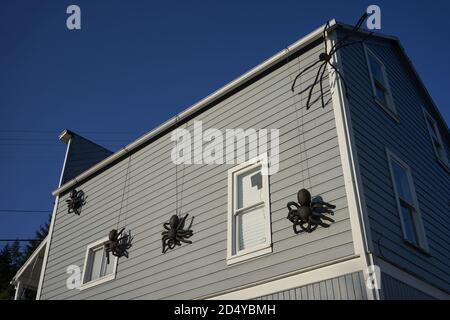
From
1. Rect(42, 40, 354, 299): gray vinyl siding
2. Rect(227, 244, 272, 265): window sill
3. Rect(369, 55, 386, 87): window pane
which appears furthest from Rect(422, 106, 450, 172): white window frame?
Rect(227, 244, 272, 265): window sill

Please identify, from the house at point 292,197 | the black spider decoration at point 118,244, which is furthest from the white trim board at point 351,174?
the black spider decoration at point 118,244

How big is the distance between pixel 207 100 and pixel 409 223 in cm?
473

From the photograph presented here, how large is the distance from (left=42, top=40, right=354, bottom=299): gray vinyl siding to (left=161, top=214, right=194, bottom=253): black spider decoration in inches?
6.1

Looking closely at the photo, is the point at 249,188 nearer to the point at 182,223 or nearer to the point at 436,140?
the point at 182,223

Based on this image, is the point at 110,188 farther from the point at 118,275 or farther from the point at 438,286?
the point at 438,286

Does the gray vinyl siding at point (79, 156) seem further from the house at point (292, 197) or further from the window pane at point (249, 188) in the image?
the window pane at point (249, 188)

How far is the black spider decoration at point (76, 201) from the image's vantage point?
11758mm

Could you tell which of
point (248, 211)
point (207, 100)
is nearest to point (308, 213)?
point (248, 211)

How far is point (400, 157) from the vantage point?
27.4ft

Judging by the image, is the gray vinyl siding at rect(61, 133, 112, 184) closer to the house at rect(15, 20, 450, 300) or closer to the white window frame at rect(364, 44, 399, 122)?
the house at rect(15, 20, 450, 300)

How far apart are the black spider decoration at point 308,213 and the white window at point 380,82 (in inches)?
122

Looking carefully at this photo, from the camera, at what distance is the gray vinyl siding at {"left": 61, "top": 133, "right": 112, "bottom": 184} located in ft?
43.2

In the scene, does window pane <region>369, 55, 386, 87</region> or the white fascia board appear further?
the white fascia board

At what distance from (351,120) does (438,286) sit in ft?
10.2
